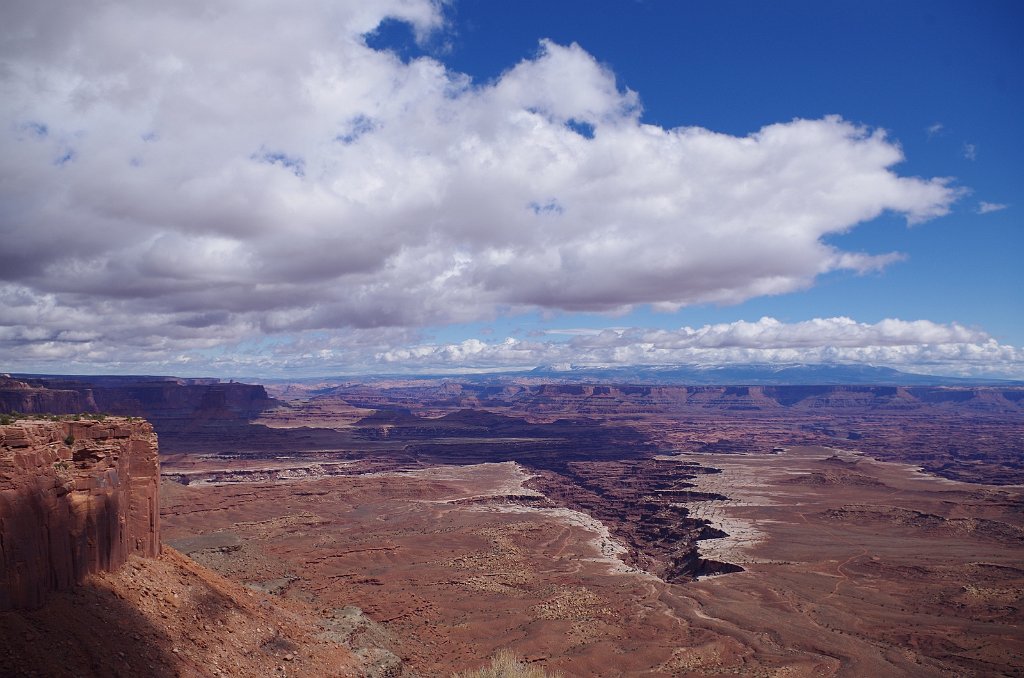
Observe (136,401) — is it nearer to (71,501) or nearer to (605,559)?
(605,559)

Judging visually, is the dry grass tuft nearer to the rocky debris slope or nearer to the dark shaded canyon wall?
the rocky debris slope

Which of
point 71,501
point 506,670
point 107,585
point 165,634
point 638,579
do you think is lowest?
point 638,579

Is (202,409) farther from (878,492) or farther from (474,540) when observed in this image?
(878,492)

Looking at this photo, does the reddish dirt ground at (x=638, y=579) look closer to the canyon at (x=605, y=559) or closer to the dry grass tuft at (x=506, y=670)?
the canyon at (x=605, y=559)

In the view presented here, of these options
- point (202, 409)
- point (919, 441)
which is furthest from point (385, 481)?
point (919, 441)

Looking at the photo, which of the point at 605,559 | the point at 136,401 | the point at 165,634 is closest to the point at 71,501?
the point at 165,634

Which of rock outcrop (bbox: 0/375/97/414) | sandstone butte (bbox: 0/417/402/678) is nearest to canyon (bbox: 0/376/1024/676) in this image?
sandstone butte (bbox: 0/417/402/678)
